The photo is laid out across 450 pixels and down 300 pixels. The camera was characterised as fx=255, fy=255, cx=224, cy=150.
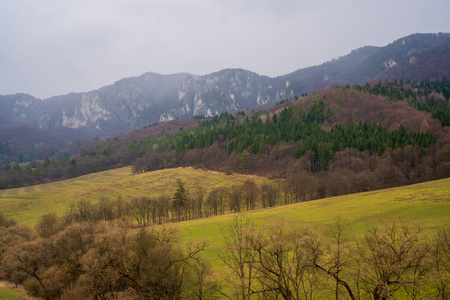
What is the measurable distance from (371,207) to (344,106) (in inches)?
5558

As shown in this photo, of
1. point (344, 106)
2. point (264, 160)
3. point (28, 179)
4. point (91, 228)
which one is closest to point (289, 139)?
point (264, 160)

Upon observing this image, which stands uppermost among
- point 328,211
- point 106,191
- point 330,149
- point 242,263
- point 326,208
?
point 330,149

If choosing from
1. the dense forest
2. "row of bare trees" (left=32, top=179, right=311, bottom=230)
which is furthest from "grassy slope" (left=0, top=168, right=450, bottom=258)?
the dense forest

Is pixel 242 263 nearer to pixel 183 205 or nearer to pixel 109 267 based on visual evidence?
pixel 109 267

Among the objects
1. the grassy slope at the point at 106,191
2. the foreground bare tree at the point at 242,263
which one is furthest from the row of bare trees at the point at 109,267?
the grassy slope at the point at 106,191

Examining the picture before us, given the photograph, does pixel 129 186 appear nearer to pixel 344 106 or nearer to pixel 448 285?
pixel 448 285

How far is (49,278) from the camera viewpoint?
3409cm

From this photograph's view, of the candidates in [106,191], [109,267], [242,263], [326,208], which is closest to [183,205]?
[326,208]

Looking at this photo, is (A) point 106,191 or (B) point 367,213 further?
(A) point 106,191

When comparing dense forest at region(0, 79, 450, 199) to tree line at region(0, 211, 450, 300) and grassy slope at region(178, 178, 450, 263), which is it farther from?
tree line at region(0, 211, 450, 300)

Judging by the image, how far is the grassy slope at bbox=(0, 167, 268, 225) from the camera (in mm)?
86875

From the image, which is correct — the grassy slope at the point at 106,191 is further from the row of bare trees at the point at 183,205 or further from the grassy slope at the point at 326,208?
the row of bare trees at the point at 183,205

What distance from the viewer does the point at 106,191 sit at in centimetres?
10900

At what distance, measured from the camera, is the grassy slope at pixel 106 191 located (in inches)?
3420
